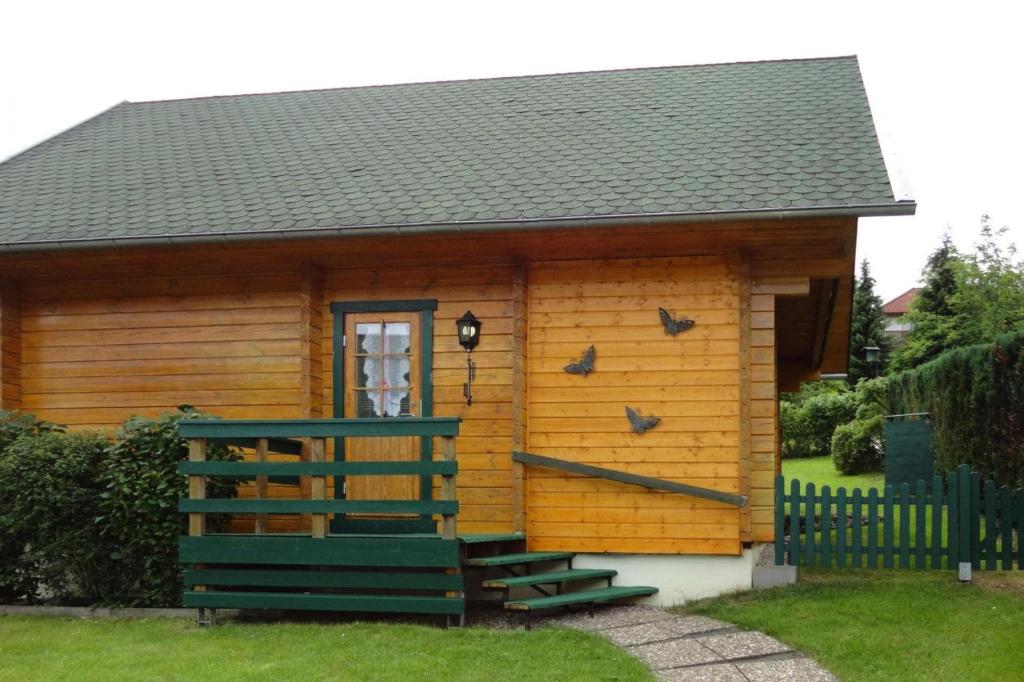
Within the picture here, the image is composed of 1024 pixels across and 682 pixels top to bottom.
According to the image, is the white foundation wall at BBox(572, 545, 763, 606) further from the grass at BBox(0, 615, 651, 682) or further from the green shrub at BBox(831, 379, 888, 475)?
the green shrub at BBox(831, 379, 888, 475)

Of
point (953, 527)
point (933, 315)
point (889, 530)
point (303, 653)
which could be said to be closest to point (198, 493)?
point (303, 653)

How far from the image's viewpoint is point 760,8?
14.3m

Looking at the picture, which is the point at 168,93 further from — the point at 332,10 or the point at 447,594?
the point at 447,594

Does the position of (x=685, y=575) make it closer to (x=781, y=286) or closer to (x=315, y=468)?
(x=781, y=286)

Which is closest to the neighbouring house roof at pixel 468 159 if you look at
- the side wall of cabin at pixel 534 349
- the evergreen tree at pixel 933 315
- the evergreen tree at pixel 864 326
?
the side wall of cabin at pixel 534 349

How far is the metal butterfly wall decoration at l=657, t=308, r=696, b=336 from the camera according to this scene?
8.40 metres

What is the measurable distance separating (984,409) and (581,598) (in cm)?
648

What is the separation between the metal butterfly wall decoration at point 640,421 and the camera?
8.36 metres

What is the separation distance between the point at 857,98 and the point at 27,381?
335 inches

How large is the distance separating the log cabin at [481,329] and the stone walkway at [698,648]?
0.53 m

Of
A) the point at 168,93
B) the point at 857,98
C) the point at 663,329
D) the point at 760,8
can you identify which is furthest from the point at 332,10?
the point at 663,329

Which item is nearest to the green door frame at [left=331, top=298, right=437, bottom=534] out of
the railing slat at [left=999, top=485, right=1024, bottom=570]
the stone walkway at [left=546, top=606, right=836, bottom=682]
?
the stone walkway at [left=546, top=606, right=836, bottom=682]

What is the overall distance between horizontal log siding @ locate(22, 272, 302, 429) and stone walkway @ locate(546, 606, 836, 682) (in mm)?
3438

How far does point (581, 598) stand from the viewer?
748 cm
